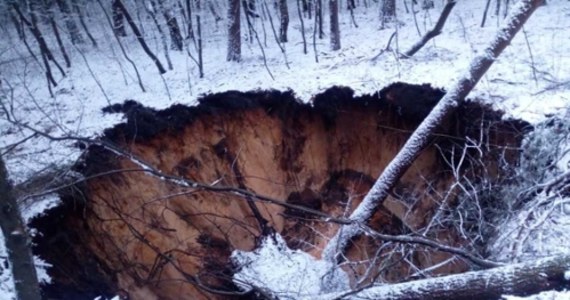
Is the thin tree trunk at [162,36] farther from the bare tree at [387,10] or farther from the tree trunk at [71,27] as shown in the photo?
the bare tree at [387,10]

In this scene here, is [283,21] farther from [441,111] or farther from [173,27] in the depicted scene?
[441,111]

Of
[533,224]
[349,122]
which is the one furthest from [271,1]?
[533,224]

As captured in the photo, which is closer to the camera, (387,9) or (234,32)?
(234,32)

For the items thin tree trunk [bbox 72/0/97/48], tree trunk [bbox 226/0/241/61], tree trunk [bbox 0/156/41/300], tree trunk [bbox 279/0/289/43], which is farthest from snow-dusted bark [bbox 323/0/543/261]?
thin tree trunk [bbox 72/0/97/48]

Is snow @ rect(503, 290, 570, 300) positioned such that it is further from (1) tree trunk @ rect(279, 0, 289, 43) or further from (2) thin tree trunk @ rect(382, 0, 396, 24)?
(1) tree trunk @ rect(279, 0, 289, 43)

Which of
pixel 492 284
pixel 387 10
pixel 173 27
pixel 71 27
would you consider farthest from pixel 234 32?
pixel 492 284

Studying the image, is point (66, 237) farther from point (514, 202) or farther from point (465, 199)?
point (514, 202)
